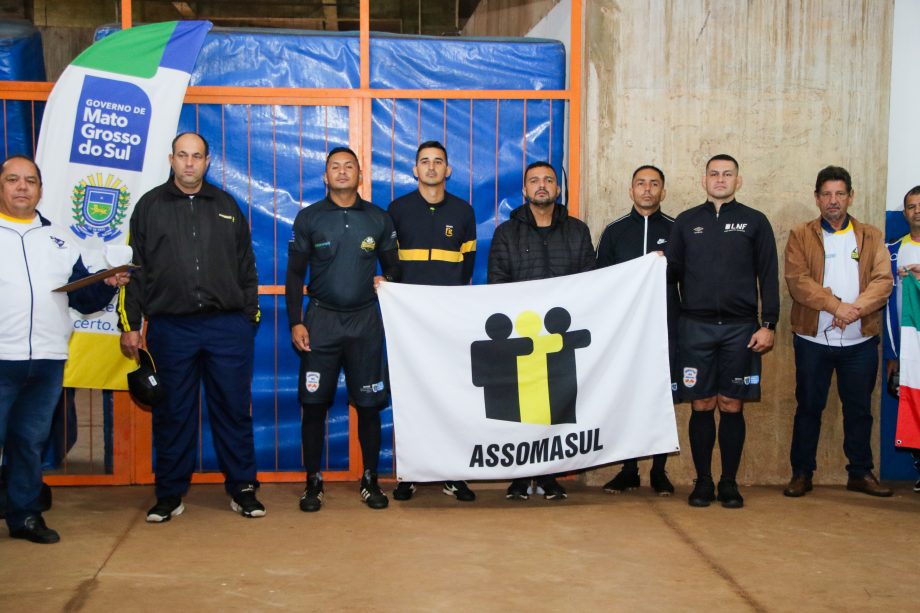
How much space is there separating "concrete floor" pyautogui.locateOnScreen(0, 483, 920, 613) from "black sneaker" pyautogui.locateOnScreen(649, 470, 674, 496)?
73 mm

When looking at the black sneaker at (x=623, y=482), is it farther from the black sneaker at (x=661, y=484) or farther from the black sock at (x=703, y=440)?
the black sock at (x=703, y=440)

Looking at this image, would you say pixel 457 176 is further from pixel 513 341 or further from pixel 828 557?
pixel 828 557

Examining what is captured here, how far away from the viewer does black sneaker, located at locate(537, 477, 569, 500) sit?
16.5 ft

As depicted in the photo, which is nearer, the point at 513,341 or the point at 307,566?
the point at 307,566

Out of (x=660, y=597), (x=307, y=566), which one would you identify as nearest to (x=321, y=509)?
(x=307, y=566)

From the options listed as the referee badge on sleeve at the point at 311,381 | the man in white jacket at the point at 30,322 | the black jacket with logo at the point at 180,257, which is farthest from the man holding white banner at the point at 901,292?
the man in white jacket at the point at 30,322

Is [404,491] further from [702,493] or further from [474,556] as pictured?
[702,493]

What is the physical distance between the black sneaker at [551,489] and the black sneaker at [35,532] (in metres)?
2.43

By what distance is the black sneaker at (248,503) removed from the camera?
4668mm

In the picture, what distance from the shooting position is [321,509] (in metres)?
4.83

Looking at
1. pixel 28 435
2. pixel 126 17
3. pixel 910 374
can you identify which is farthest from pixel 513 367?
pixel 126 17

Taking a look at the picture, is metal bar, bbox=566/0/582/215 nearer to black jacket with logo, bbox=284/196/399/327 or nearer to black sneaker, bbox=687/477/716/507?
black jacket with logo, bbox=284/196/399/327

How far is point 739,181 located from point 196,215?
9.24ft

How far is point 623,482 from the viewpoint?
5.30 meters
